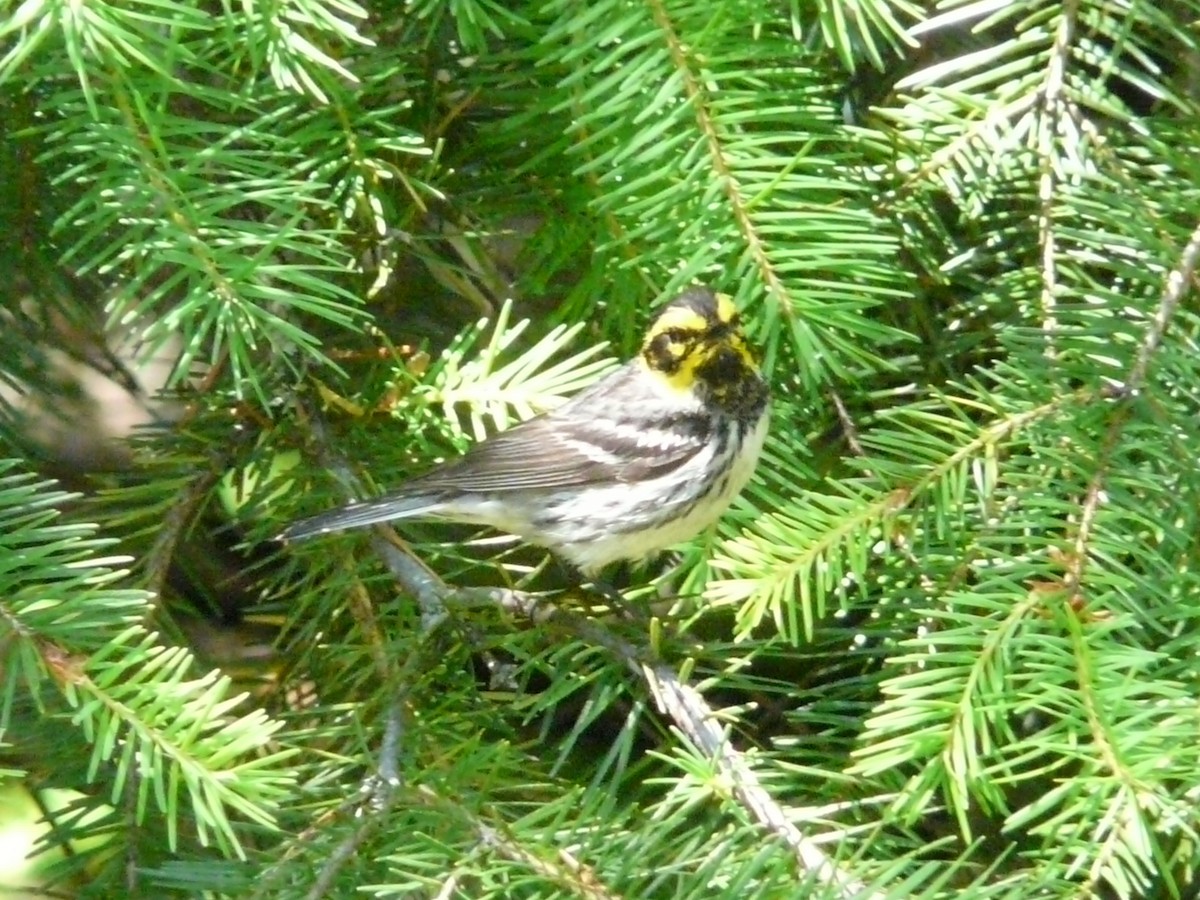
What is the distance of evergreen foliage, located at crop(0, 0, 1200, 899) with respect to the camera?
110 centimetres

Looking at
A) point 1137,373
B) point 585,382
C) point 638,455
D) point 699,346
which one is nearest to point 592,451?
point 638,455

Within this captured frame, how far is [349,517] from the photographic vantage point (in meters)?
1.44

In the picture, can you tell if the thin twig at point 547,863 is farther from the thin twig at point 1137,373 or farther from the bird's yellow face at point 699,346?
the bird's yellow face at point 699,346

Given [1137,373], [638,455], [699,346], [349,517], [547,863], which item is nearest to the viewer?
[547,863]

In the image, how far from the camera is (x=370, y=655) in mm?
1435

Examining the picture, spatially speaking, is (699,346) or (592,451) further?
(592,451)

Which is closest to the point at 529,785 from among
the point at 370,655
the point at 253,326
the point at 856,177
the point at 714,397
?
the point at 370,655

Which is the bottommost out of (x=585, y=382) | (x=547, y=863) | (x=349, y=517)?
(x=547, y=863)

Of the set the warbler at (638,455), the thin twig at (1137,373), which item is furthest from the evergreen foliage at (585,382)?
the warbler at (638,455)

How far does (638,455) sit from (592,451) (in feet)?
0.22

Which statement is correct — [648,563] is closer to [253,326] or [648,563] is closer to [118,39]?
[253,326]

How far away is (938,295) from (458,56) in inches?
22.2

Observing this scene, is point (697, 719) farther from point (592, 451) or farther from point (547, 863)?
point (592, 451)

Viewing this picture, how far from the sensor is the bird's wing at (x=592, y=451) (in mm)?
1853
